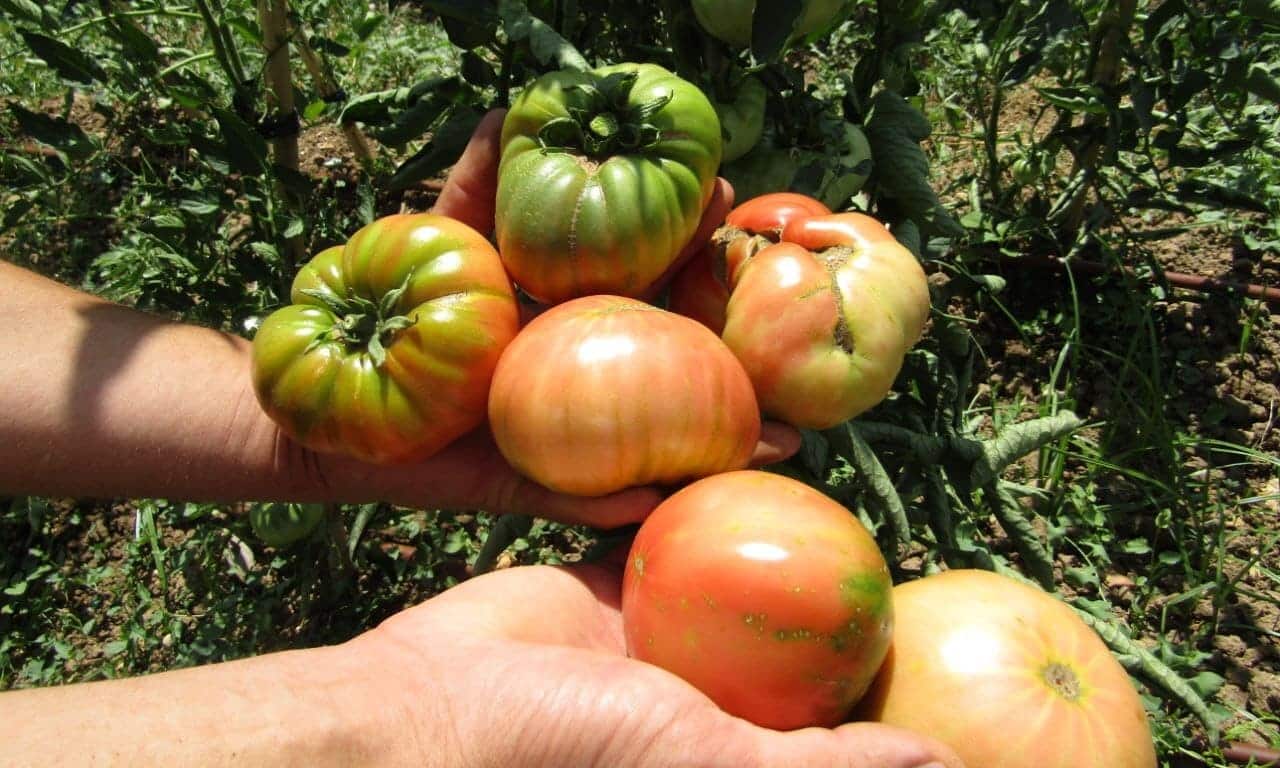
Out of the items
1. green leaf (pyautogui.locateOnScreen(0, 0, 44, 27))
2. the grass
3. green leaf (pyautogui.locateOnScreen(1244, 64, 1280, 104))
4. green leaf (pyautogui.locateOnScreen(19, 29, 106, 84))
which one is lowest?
the grass

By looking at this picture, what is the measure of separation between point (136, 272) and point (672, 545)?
5.02ft

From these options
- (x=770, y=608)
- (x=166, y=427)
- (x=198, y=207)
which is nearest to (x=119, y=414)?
(x=166, y=427)

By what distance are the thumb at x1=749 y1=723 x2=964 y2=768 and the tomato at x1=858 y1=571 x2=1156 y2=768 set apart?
8 centimetres

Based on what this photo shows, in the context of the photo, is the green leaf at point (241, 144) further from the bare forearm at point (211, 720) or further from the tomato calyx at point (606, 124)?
the bare forearm at point (211, 720)

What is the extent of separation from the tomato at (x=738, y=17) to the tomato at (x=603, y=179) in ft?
0.43

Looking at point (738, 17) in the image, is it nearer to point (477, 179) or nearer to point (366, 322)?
point (477, 179)

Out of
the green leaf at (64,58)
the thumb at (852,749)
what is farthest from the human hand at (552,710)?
the green leaf at (64,58)

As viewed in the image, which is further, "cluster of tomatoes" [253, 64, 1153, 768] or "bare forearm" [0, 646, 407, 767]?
"cluster of tomatoes" [253, 64, 1153, 768]

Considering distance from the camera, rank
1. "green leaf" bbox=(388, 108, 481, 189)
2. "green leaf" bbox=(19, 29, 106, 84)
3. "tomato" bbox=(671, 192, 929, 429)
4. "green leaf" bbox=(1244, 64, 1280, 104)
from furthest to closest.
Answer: "green leaf" bbox=(1244, 64, 1280, 104), "green leaf" bbox=(388, 108, 481, 189), "green leaf" bbox=(19, 29, 106, 84), "tomato" bbox=(671, 192, 929, 429)

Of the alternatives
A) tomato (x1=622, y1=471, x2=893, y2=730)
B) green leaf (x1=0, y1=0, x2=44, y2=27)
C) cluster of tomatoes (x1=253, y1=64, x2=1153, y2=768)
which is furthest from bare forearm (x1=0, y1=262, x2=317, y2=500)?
tomato (x1=622, y1=471, x2=893, y2=730)

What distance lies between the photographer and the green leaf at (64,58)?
1.75 m

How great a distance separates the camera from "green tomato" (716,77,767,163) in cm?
171

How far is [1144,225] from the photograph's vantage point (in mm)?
2910

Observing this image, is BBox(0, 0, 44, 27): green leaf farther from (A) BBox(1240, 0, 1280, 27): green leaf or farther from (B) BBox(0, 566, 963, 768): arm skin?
(A) BBox(1240, 0, 1280, 27): green leaf
